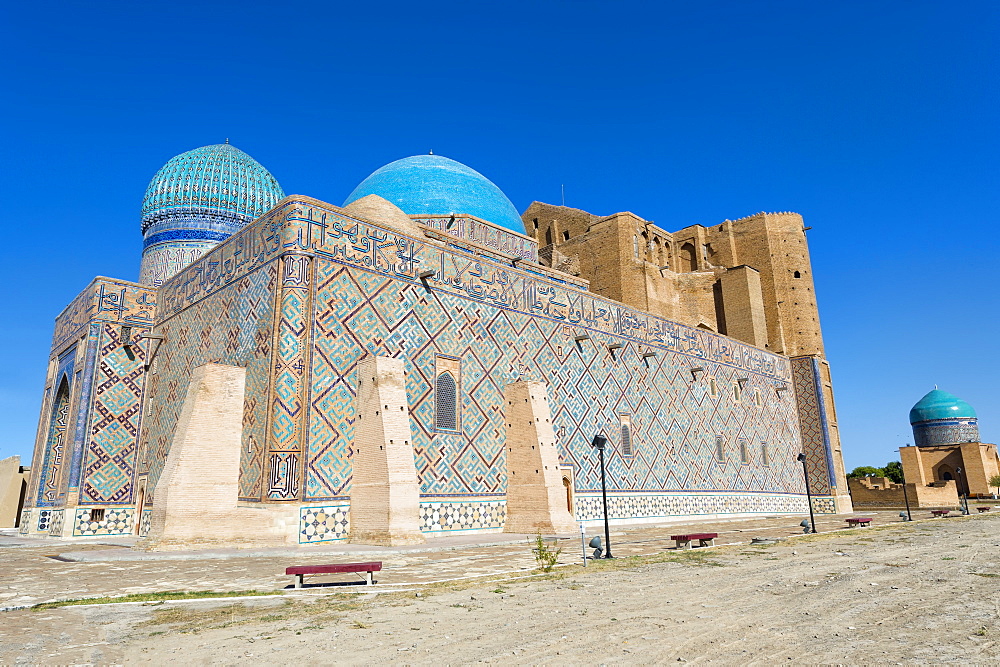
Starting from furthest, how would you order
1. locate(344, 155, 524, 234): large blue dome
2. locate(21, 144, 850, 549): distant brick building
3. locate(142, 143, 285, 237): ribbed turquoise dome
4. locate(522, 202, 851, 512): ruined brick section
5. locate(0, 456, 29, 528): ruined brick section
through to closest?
1. locate(522, 202, 851, 512): ruined brick section
2. locate(0, 456, 29, 528): ruined brick section
3. locate(142, 143, 285, 237): ribbed turquoise dome
4. locate(344, 155, 524, 234): large blue dome
5. locate(21, 144, 850, 549): distant brick building

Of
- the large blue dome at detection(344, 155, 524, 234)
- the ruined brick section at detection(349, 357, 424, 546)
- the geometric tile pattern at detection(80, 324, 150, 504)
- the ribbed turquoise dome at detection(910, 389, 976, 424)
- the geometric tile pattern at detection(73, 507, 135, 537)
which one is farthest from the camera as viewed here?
the ribbed turquoise dome at detection(910, 389, 976, 424)

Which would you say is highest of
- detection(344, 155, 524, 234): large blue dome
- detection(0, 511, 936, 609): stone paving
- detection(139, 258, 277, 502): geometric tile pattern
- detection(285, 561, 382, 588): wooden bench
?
detection(344, 155, 524, 234): large blue dome

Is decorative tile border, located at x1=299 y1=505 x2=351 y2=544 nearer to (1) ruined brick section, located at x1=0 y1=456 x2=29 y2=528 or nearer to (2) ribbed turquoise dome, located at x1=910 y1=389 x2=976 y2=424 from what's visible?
(1) ruined brick section, located at x1=0 y1=456 x2=29 y2=528

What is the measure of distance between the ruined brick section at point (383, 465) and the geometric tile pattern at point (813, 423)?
16.6 meters

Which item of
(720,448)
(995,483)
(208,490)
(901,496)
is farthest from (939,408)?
(208,490)

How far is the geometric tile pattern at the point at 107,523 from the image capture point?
1276 centimetres

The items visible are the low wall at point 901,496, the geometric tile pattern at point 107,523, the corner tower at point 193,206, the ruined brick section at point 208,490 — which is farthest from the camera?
the low wall at point 901,496

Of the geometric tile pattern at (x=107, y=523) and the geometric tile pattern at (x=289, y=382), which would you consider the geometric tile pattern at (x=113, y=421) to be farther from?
the geometric tile pattern at (x=289, y=382)

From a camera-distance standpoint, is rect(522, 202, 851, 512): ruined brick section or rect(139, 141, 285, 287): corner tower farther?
rect(522, 202, 851, 512): ruined brick section

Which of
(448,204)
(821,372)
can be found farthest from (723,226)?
(448,204)

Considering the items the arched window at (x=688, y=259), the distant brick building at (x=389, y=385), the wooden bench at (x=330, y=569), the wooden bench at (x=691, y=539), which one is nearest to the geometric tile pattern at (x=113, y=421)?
the distant brick building at (x=389, y=385)

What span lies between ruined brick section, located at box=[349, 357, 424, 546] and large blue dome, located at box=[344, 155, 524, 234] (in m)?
8.40

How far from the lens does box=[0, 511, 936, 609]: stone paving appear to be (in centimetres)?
570

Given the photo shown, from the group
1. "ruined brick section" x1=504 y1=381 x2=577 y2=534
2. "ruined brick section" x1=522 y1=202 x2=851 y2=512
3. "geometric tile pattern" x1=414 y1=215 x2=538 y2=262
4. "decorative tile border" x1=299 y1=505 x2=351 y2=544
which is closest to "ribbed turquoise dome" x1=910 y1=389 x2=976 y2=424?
"ruined brick section" x1=522 y1=202 x2=851 y2=512
